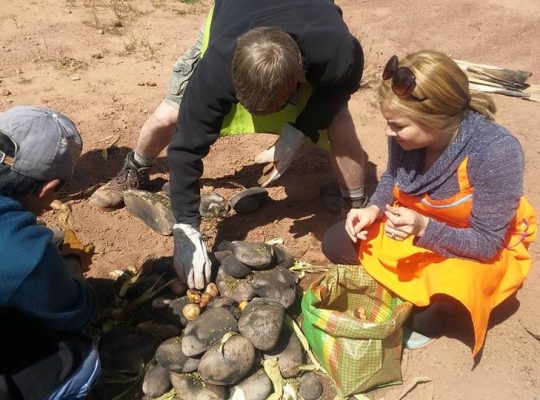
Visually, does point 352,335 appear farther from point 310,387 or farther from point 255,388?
point 255,388

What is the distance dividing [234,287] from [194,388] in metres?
0.55

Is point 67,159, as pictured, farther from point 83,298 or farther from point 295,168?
point 295,168

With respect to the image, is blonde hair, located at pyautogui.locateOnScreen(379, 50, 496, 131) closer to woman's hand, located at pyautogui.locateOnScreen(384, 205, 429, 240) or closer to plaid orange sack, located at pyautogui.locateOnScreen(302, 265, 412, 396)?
woman's hand, located at pyautogui.locateOnScreen(384, 205, 429, 240)

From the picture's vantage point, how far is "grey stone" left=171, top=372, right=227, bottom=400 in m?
2.19

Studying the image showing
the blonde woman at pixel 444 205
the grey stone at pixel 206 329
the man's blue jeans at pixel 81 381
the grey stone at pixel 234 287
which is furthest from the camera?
the grey stone at pixel 234 287

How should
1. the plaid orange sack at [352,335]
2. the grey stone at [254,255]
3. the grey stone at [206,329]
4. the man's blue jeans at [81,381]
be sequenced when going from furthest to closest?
the grey stone at [254,255]
the grey stone at [206,329]
the plaid orange sack at [352,335]
the man's blue jeans at [81,381]

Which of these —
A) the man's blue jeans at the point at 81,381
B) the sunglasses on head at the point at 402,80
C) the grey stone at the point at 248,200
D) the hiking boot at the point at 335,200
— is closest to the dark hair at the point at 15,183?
the man's blue jeans at the point at 81,381

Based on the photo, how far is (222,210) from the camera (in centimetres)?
335

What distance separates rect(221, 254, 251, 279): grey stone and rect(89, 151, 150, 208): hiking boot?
3.40ft

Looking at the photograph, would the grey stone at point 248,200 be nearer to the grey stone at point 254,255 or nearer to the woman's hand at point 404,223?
the grey stone at point 254,255

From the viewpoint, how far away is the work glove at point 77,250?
2.48 meters

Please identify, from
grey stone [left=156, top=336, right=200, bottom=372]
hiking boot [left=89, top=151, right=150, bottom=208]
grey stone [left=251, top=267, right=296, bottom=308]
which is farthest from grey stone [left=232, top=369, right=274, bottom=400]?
hiking boot [left=89, top=151, right=150, bottom=208]

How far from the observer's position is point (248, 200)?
338cm

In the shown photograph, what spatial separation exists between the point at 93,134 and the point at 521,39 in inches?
173
